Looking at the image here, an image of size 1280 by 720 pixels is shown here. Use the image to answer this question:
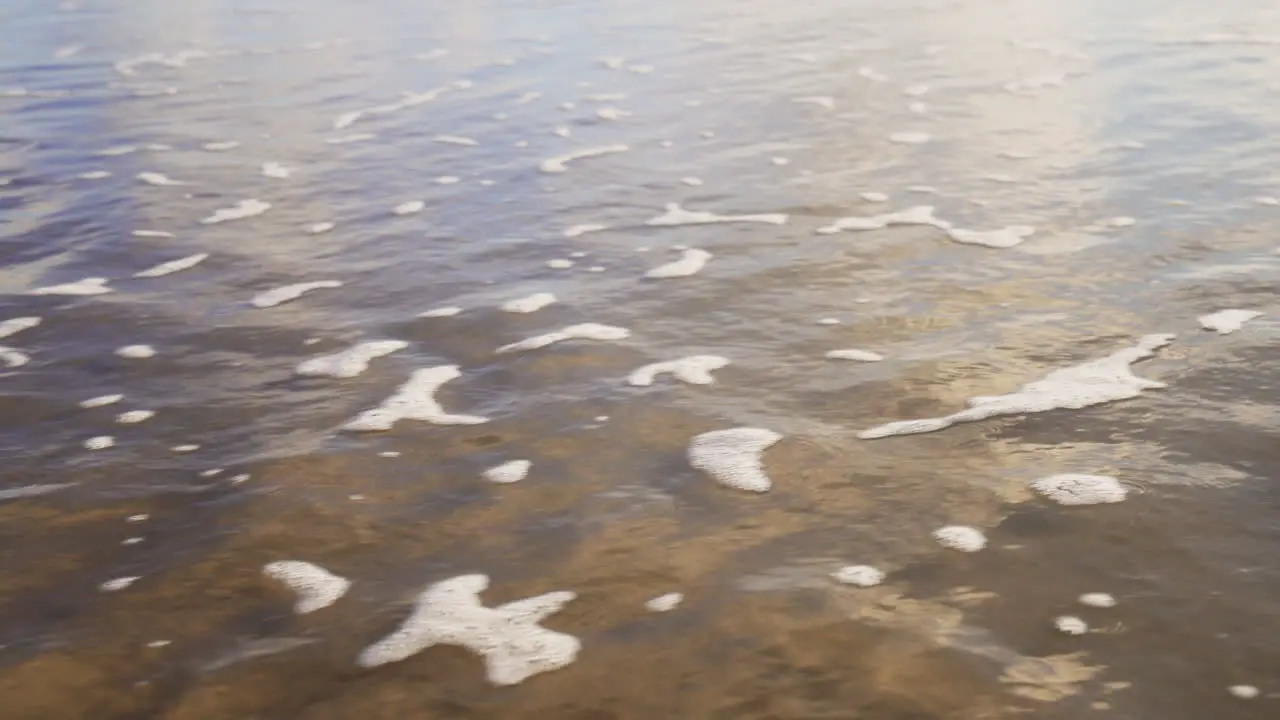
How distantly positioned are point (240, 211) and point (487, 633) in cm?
322

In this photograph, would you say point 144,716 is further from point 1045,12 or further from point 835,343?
point 1045,12

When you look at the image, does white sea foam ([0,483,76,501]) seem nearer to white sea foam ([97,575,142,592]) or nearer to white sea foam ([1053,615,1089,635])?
white sea foam ([97,575,142,592])

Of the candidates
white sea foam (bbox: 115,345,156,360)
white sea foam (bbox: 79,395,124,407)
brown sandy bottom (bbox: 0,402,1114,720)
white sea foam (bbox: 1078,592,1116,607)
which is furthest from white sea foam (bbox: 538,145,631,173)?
white sea foam (bbox: 1078,592,1116,607)

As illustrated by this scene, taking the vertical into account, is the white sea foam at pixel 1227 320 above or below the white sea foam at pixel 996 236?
below

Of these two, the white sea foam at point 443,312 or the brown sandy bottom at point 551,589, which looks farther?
the white sea foam at point 443,312

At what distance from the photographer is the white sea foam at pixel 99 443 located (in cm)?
264

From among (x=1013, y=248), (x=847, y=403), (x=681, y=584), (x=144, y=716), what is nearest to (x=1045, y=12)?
(x=1013, y=248)

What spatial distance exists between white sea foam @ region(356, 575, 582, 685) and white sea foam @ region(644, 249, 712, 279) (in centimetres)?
179

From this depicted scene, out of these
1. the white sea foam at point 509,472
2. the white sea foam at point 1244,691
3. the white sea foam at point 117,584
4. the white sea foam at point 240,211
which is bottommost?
the white sea foam at point 1244,691

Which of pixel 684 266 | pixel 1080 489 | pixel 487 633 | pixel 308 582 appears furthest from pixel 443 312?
pixel 1080 489

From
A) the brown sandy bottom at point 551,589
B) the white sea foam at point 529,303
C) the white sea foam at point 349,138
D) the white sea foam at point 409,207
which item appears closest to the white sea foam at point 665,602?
the brown sandy bottom at point 551,589

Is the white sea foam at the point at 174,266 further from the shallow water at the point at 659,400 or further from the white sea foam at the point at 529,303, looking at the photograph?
the white sea foam at the point at 529,303

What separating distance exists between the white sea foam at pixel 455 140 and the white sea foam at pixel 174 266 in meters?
1.70

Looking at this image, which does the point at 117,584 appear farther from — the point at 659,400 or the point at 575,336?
the point at 575,336
